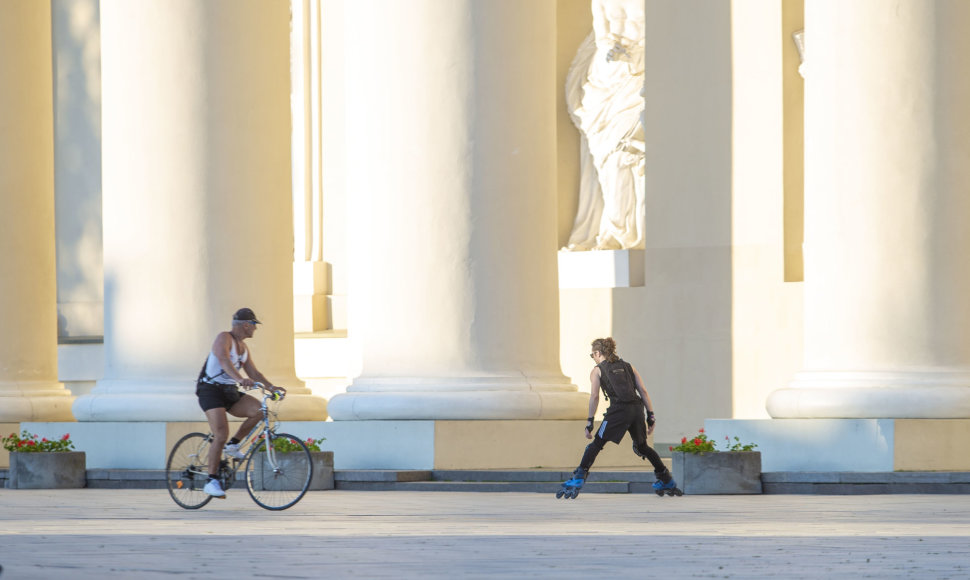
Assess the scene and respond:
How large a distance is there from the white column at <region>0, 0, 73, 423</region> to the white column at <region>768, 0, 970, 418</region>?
16239 mm

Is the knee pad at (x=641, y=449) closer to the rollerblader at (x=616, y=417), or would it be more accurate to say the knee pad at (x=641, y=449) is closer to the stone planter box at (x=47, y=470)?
the rollerblader at (x=616, y=417)

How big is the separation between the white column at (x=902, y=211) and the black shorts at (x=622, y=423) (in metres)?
2.38

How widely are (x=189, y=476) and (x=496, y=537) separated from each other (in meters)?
6.98

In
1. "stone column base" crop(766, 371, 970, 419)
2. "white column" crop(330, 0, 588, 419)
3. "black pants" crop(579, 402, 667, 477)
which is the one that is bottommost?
"black pants" crop(579, 402, 667, 477)

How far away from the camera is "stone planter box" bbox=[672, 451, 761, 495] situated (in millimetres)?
25203

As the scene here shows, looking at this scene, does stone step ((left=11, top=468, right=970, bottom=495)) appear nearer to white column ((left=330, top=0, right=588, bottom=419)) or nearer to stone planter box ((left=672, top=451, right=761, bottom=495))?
stone planter box ((left=672, top=451, right=761, bottom=495))

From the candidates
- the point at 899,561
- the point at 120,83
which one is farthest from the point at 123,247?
the point at 899,561

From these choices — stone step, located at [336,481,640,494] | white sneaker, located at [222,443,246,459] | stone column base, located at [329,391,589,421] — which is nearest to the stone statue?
stone column base, located at [329,391,589,421]

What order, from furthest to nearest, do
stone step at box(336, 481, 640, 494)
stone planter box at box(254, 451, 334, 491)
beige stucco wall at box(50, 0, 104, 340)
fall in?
beige stucco wall at box(50, 0, 104, 340) < stone planter box at box(254, 451, 334, 491) < stone step at box(336, 481, 640, 494)

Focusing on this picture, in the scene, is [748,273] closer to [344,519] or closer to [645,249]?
[645,249]

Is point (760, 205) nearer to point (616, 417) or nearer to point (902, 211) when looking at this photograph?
point (902, 211)

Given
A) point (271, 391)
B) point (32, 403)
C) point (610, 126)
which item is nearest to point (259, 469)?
point (271, 391)

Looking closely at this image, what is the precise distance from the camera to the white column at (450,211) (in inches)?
1102

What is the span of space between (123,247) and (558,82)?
385 inches
